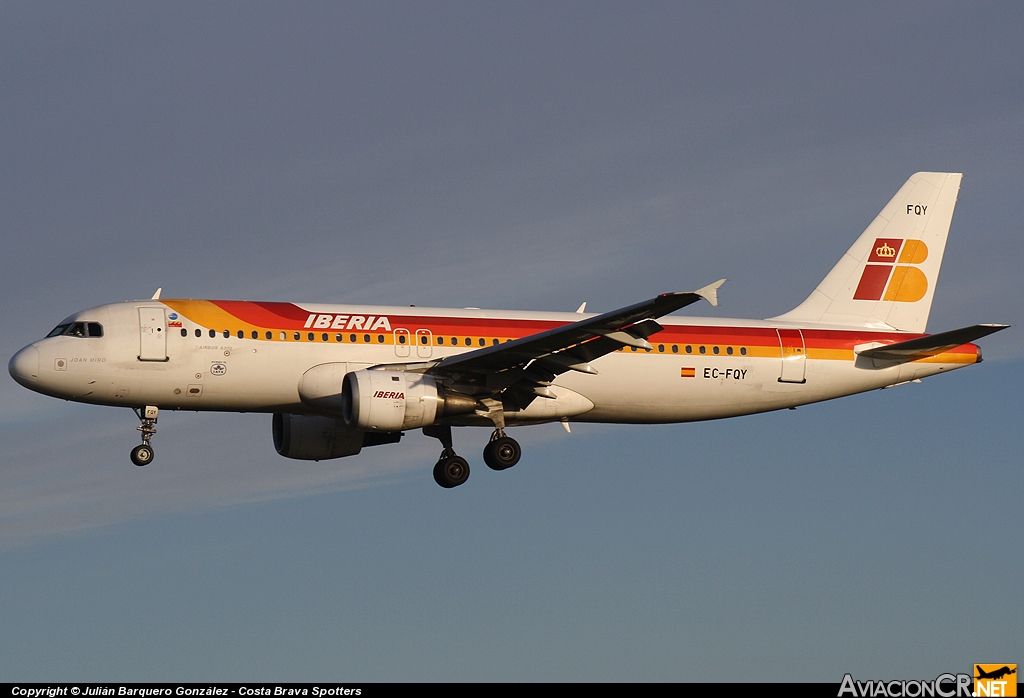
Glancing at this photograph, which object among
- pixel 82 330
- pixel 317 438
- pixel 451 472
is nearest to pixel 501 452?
pixel 451 472

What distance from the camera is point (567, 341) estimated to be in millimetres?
33625

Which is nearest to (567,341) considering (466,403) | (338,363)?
(466,403)

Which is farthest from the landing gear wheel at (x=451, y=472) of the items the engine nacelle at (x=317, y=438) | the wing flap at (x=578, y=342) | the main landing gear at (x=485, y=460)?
the wing flap at (x=578, y=342)

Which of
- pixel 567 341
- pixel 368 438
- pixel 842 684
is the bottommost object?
pixel 842 684

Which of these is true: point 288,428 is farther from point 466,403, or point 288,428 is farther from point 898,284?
point 898,284

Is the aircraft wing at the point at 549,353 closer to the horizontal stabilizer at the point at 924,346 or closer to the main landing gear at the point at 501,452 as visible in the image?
the main landing gear at the point at 501,452

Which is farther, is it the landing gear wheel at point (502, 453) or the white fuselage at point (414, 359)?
the landing gear wheel at point (502, 453)

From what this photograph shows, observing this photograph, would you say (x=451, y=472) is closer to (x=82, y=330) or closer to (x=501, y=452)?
(x=501, y=452)

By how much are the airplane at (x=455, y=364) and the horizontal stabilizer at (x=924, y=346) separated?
0.16 feet

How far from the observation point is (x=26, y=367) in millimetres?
34156

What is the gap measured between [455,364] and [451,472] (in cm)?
410

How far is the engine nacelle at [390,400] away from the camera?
33375mm

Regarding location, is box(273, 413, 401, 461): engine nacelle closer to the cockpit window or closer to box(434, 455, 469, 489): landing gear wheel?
box(434, 455, 469, 489): landing gear wheel

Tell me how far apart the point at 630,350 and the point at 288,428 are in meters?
10.1
